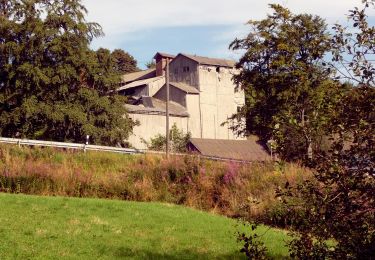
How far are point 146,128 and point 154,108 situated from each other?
2459 millimetres

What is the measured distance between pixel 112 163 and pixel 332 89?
20.2m

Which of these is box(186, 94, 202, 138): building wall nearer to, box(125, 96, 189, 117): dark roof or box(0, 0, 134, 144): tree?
box(125, 96, 189, 117): dark roof

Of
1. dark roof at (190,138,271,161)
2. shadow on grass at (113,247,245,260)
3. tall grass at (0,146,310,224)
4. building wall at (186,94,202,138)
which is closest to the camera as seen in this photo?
shadow on grass at (113,247,245,260)

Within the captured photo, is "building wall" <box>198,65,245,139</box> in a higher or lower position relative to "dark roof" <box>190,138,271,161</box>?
higher

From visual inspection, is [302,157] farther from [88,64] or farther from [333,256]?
[88,64]

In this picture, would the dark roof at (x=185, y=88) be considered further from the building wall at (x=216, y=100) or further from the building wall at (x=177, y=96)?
the building wall at (x=216, y=100)

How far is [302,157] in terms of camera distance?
14.6 ft

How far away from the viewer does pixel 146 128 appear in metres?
49.2

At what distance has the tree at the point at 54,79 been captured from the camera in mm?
39125

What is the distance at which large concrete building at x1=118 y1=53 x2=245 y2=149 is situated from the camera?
52.0 meters

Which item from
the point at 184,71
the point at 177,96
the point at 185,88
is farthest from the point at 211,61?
the point at 177,96

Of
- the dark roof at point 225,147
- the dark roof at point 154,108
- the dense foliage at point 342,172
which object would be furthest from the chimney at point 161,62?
the dense foliage at point 342,172

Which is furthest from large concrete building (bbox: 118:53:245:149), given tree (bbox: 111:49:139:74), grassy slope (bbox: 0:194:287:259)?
grassy slope (bbox: 0:194:287:259)

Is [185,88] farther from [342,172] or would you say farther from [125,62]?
[342,172]
